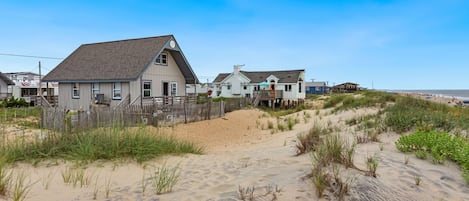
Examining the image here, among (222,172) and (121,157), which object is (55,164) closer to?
(121,157)

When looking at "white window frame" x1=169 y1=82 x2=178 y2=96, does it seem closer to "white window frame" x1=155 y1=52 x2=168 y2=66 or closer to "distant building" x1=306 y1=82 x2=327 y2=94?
"white window frame" x1=155 y1=52 x2=168 y2=66

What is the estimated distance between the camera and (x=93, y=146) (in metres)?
6.23

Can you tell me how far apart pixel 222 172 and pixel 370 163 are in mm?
2687

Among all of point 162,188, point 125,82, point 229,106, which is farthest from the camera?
point 229,106

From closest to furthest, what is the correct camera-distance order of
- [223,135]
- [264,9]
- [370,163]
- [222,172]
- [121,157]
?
1. [370,163]
2. [222,172]
3. [121,157]
4. [223,135]
5. [264,9]

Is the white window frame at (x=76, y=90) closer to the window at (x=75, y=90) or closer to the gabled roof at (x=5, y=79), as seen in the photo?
the window at (x=75, y=90)

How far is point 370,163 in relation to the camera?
15.7ft

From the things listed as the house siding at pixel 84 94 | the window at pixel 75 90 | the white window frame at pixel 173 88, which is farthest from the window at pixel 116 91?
the white window frame at pixel 173 88

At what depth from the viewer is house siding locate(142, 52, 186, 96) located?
20.8 meters

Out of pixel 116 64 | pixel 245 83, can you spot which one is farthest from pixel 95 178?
pixel 245 83

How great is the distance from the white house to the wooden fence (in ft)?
54.0

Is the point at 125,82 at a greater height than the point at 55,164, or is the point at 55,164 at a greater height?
the point at 125,82

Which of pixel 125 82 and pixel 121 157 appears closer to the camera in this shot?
pixel 121 157

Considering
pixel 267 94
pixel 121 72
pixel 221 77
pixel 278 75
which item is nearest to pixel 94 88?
pixel 121 72
